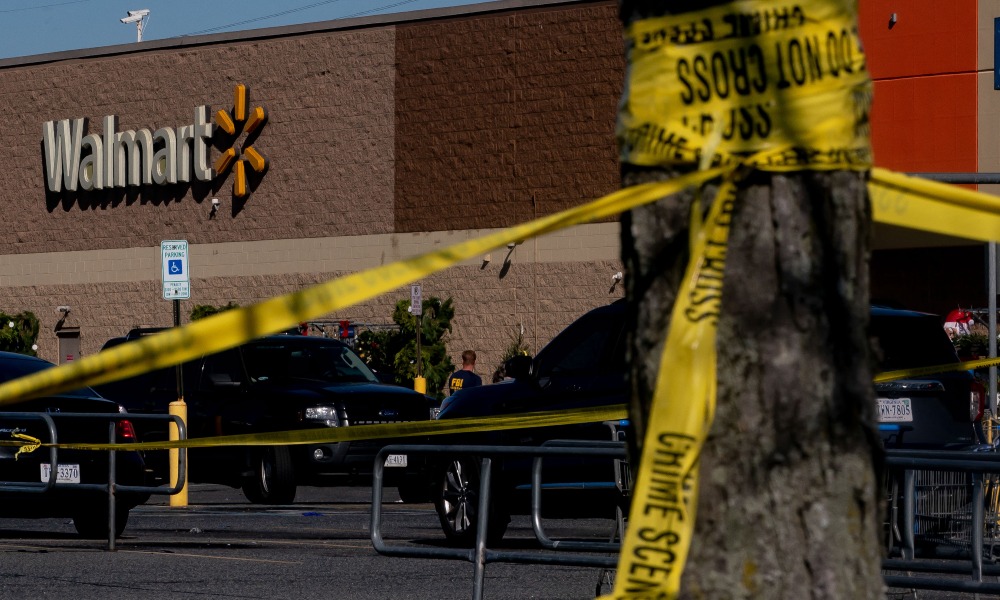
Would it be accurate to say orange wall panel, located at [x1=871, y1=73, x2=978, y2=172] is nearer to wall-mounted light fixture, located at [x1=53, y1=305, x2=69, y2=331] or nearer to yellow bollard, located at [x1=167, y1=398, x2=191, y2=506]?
yellow bollard, located at [x1=167, y1=398, x2=191, y2=506]

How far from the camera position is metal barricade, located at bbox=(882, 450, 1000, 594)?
23.4ft

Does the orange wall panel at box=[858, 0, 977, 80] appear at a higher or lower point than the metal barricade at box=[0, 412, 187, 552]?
higher

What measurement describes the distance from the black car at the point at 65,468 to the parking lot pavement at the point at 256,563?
235mm

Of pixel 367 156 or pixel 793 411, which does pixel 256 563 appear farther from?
pixel 367 156

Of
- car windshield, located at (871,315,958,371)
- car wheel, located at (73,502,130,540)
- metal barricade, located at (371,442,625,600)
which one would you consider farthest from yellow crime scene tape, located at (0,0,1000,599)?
car wheel, located at (73,502,130,540)

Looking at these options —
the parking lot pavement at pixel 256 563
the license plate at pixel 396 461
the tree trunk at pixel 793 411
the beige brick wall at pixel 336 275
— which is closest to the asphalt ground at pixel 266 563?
the parking lot pavement at pixel 256 563

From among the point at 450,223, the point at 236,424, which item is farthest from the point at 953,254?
the point at 236,424

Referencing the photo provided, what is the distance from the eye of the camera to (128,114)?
39500 mm

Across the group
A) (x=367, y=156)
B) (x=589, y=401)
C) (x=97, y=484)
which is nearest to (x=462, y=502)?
(x=589, y=401)

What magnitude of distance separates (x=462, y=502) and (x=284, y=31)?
25662 mm

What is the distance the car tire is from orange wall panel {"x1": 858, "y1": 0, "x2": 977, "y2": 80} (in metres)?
19.4

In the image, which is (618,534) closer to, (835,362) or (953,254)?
(835,362)

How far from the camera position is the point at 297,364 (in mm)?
20000

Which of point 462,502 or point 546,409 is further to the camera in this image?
point 546,409
